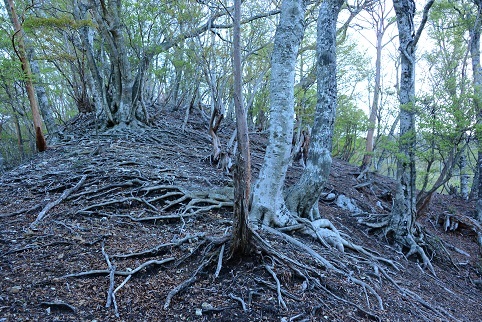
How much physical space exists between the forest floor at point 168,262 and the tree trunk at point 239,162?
365 millimetres

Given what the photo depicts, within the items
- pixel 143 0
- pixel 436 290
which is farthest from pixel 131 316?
pixel 143 0

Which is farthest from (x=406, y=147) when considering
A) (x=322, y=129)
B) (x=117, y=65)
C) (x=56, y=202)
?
(x=117, y=65)

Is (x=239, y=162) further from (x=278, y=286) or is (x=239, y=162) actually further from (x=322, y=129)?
(x=322, y=129)

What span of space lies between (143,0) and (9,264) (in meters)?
8.42

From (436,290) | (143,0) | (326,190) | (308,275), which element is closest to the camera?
(308,275)

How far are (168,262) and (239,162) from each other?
147 centimetres

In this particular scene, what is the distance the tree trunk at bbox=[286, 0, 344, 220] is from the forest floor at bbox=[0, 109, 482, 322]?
2.39 feet

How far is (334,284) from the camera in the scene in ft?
11.3

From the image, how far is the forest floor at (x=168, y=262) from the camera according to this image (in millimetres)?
2701

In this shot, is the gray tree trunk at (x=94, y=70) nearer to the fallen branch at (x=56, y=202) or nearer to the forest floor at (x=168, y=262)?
the forest floor at (x=168, y=262)

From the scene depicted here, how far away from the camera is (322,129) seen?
5.09 meters

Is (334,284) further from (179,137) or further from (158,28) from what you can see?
(158,28)

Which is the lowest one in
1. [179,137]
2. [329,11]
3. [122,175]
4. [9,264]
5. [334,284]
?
[334,284]

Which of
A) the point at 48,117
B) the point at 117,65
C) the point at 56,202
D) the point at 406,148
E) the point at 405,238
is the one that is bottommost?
the point at 405,238
